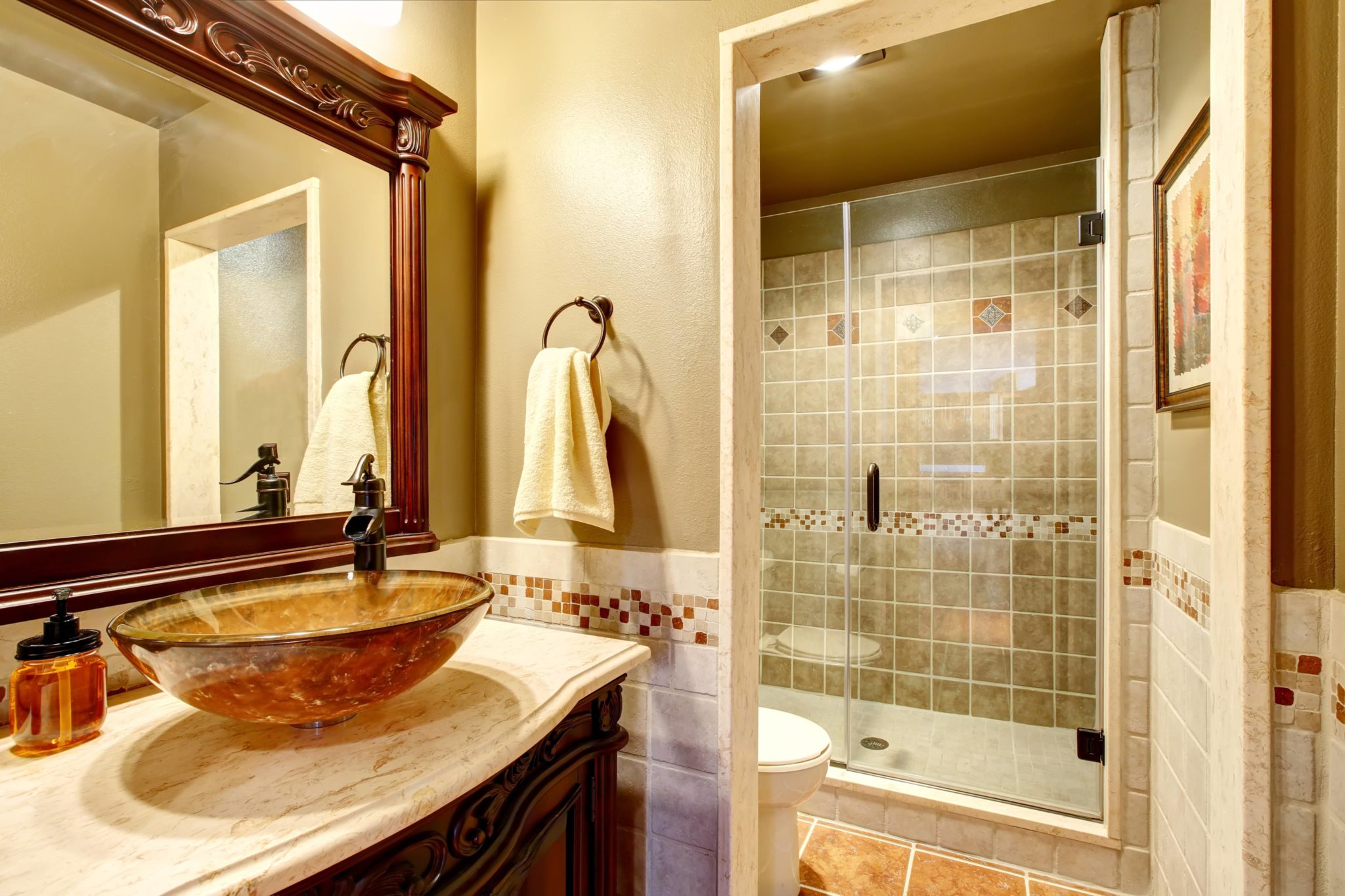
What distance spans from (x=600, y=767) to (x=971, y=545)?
7.17ft

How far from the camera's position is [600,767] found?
0.99m

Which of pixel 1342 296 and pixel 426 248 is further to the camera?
pixel 426 248

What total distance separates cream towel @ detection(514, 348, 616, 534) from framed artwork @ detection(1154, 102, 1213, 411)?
1.18 metres

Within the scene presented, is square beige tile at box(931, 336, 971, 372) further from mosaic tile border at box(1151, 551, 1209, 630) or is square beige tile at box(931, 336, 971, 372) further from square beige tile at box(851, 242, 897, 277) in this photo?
mosaic tile border at box(1151, 551, 1209, 630)

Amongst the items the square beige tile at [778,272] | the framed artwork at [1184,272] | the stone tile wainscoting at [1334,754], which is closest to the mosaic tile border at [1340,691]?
the stone tile wainscoting at [1334,754]

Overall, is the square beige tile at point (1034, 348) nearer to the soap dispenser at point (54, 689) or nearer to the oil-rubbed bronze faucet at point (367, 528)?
the oil-rubbed bronze faucet at point (367, 528)

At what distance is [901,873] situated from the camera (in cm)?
182

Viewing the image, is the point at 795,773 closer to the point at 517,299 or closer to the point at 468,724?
the point at 468,724

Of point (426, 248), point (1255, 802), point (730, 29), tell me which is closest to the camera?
point (1255, 802)

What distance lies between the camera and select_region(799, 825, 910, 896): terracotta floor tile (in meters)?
1.76

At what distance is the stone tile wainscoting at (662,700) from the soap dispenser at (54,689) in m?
0.65

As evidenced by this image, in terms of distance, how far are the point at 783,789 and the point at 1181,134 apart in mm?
1868

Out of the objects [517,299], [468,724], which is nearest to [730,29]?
[517,299]

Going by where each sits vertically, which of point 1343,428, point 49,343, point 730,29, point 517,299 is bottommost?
point 1343,428
